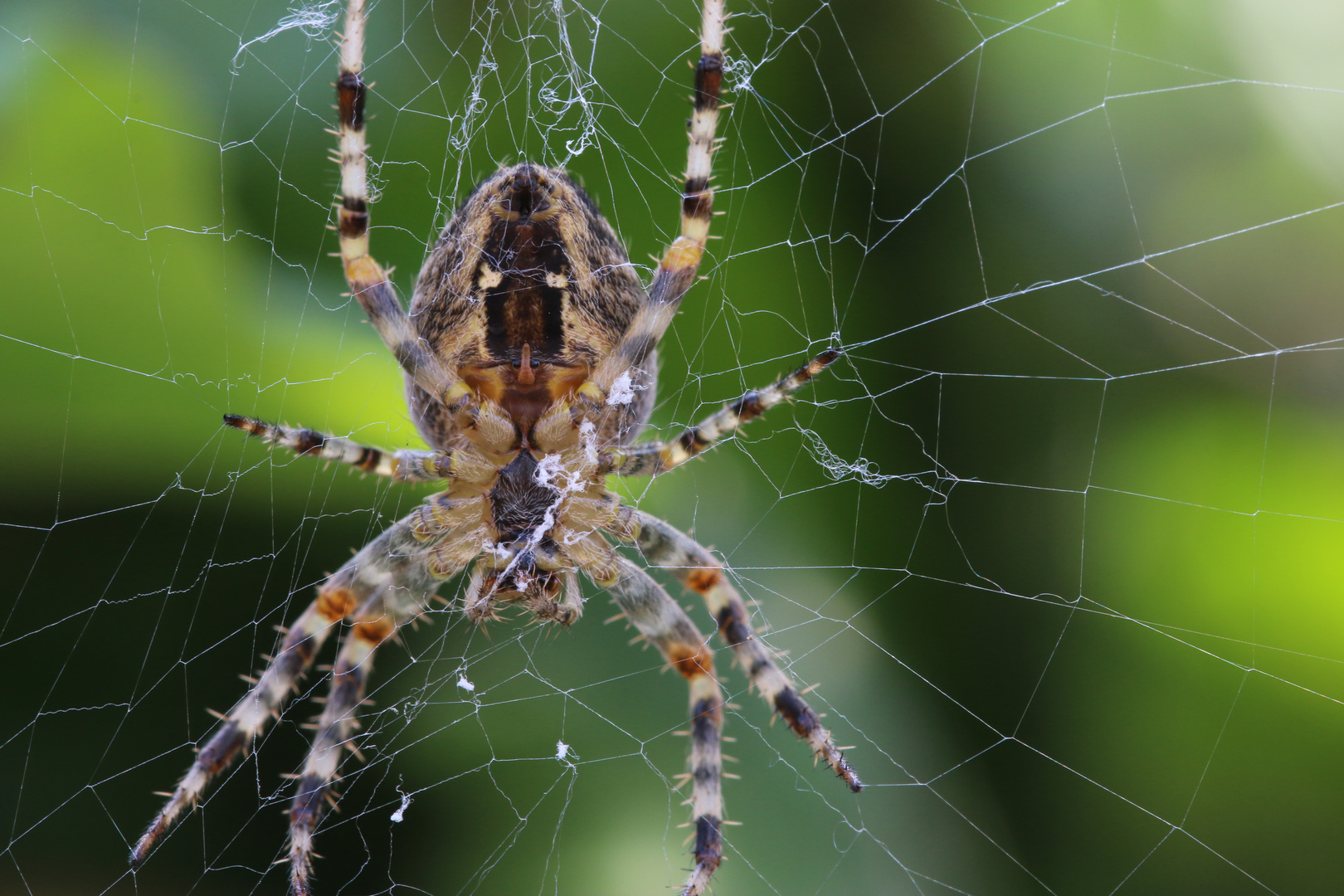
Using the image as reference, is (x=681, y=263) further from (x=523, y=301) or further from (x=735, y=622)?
(x=735, y=622)

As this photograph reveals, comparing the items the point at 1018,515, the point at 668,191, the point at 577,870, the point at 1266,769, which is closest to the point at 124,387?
the point at 668,191

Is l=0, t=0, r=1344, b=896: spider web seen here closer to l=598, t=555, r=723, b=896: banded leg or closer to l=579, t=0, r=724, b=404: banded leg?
l=598, t=555, r=723, b=896: banded leg

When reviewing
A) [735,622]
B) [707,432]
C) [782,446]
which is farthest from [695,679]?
[707,432]

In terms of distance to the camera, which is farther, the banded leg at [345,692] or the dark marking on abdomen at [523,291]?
the banded leg at [345,692]

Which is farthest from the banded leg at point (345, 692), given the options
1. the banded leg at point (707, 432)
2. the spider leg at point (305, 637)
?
the banded leg at point (707, 432)

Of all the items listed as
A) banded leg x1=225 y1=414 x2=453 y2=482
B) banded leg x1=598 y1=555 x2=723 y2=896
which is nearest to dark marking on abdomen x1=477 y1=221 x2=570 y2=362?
banded leg x1=225 y1=414 x2=453 y2=482

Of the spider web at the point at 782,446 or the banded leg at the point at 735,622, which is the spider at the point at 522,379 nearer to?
the banded leg at the point at 735,622

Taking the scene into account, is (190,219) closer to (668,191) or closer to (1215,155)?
(668,191)
